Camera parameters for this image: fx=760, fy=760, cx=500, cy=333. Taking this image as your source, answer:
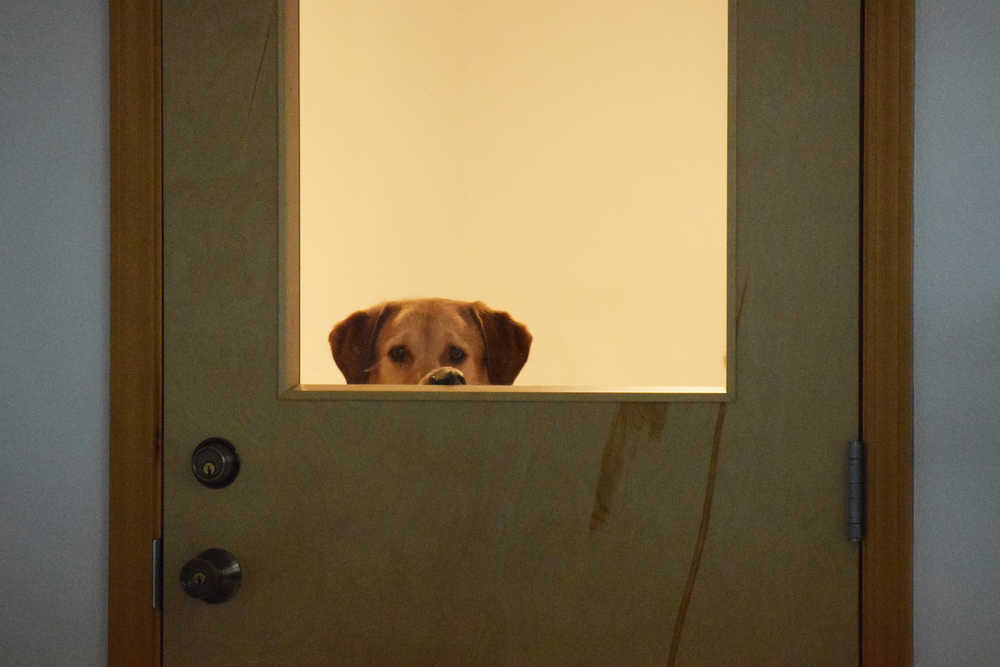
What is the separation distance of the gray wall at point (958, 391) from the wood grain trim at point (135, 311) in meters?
0.85

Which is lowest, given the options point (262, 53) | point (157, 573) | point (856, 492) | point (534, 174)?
point (157, 573)

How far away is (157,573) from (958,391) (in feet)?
3.00

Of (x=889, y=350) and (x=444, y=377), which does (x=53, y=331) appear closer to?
(x=444, y=377)

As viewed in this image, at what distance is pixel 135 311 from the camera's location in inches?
34.2

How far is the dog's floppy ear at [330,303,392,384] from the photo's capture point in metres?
0.93

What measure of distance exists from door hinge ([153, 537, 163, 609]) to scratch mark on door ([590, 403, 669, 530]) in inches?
19.5

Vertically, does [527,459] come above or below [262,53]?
below

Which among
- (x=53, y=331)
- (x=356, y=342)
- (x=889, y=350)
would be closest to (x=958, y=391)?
(x=889, y=350)

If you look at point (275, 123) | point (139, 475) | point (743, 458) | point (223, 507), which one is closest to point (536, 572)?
point (743, 458)

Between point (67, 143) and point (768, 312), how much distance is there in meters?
0.83

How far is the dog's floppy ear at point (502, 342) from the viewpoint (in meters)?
0.96

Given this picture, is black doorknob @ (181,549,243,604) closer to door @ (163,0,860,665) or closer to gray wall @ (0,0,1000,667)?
door @ (163,0,860,665)

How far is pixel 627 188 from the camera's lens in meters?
0.95

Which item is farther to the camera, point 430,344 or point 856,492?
point 430,344
